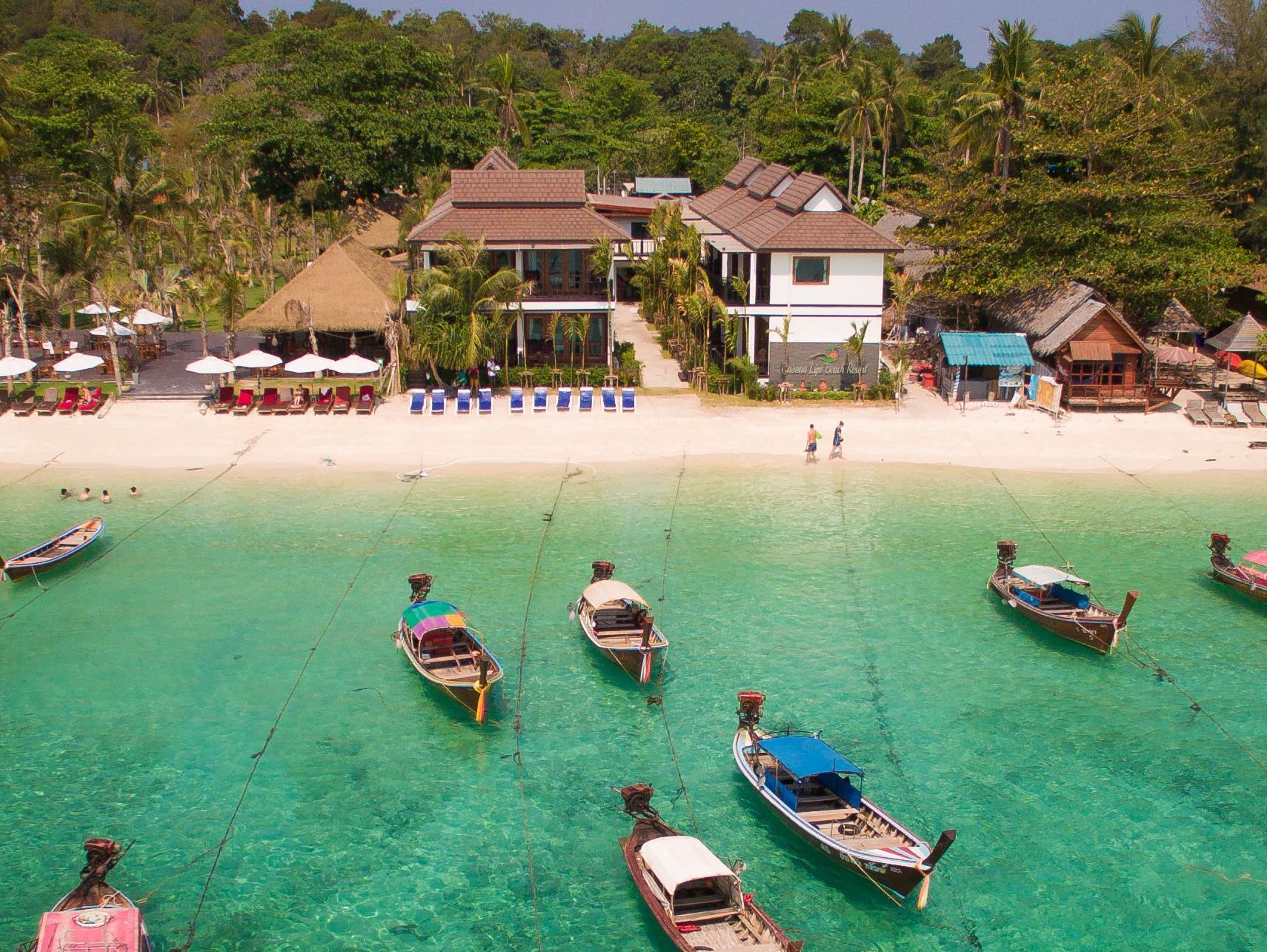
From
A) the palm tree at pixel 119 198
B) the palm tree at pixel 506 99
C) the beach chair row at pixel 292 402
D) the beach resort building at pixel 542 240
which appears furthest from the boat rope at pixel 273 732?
the palm tree at pixel 506 99

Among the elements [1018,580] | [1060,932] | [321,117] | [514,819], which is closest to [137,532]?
[514,819]

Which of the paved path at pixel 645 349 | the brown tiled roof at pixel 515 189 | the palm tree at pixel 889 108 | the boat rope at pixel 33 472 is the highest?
the palm tree at pixel 889 108

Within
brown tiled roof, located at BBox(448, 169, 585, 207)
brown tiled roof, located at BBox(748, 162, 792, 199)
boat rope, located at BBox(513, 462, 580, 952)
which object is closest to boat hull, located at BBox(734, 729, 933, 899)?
boat rope, located at BBox(513, 462, 580, 952)

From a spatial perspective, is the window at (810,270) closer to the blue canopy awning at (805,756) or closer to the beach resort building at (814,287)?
the beach resort building at (814,287)

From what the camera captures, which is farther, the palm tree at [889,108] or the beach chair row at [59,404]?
the palm tree at [889,108]

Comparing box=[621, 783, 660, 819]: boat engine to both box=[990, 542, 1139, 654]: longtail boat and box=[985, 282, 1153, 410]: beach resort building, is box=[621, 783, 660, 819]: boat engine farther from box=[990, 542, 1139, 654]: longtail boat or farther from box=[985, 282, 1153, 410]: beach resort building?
box=[985, 282, 1153, 410]: beach resort building

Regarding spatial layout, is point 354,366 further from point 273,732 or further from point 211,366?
point 273,732
